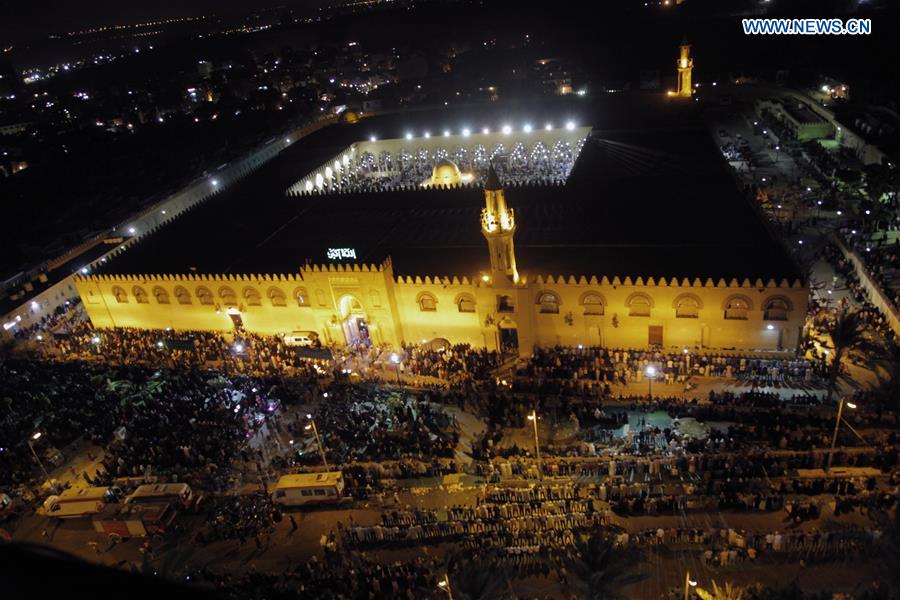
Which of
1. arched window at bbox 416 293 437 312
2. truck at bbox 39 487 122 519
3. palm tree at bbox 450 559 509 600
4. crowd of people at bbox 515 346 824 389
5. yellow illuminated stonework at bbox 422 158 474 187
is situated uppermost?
yellow illuminated stonework at bbox 422 158 474 187

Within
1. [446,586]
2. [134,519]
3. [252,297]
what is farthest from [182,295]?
[446,586]

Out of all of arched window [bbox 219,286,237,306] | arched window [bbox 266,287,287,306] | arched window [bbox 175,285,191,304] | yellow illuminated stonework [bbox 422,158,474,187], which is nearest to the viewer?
arched window [bbox 266,287,287,306]

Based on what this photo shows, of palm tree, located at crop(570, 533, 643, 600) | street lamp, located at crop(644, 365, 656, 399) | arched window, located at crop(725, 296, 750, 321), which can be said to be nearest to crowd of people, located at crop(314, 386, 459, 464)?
palm tree, located at crop(570, 533, 643, 600)

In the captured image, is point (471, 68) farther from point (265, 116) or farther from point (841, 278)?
point (841, 278)

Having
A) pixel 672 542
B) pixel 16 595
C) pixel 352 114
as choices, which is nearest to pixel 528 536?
pixel 672 542

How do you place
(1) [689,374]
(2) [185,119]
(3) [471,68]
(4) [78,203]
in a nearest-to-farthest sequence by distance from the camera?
(1) [689,374] < (4) [78,203] < (2) [185,119] < (3) [471,68]

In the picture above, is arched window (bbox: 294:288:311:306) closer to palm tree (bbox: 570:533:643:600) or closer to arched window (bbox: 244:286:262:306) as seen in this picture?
arched window (bbox: 244:286:262:306)

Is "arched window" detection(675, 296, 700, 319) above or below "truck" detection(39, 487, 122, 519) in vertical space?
above
